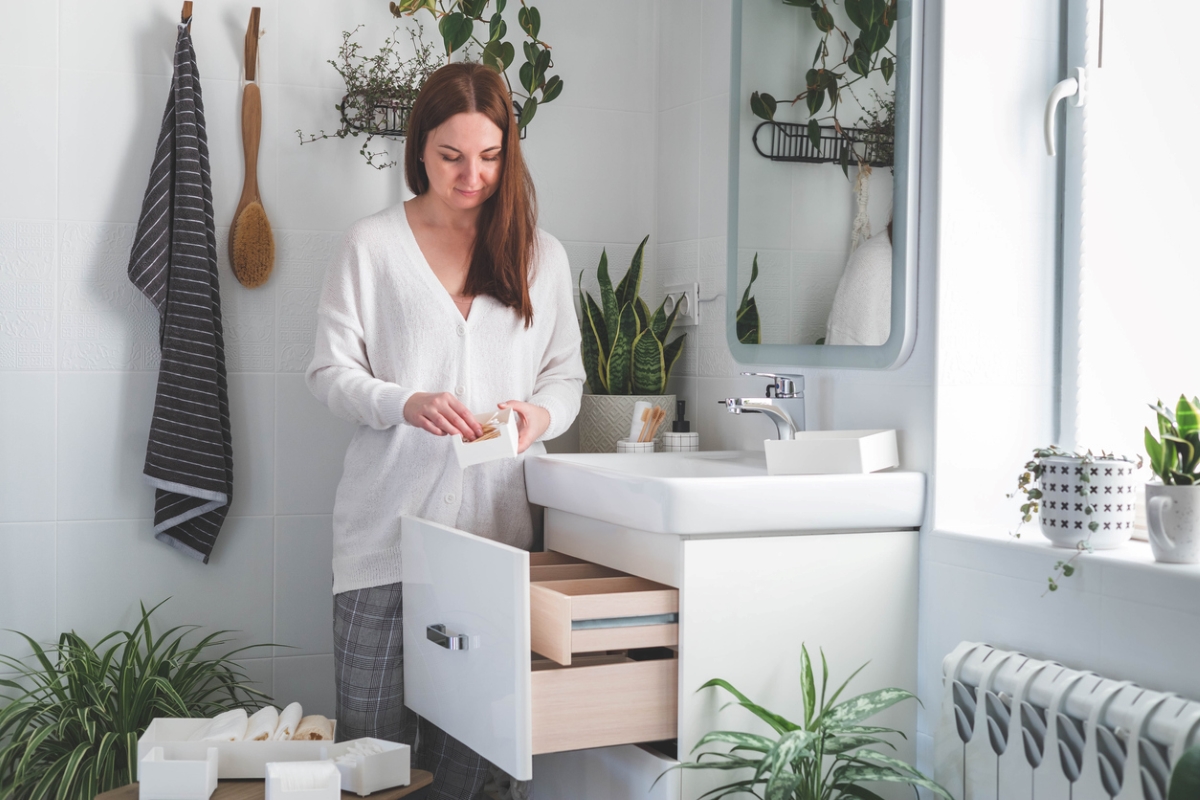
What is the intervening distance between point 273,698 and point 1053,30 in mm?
1920

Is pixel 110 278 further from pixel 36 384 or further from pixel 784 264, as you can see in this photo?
pixel 784 264

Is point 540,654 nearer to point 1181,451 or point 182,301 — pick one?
point 1181,451

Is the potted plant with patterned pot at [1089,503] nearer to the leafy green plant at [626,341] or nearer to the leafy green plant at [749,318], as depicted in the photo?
the leafy green plant at [749,318]

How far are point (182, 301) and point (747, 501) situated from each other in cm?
121

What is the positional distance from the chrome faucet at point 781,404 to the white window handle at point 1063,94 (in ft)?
1.87

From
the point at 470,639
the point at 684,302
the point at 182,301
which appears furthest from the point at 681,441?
the point at 182,301

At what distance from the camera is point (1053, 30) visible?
1.68 meters

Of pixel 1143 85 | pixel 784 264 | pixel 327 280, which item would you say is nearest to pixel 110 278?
pixel 327 280

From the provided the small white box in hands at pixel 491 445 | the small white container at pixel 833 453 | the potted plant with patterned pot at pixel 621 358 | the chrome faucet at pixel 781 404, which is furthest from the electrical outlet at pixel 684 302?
the small white box in hands at pixel 491 445

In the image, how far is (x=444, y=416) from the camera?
173cm

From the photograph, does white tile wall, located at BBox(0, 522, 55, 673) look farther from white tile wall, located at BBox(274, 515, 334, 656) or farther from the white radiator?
the white radiator

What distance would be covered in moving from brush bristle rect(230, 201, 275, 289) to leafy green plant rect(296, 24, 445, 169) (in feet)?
0.64

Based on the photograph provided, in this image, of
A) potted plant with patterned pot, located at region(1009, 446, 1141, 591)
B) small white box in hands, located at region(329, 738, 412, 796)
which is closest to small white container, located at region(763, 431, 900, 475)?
potted plant with patterned pot, located at region(1009, 446, 1141, 591)

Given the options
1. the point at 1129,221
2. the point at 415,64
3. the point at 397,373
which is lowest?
the point at 397,373
